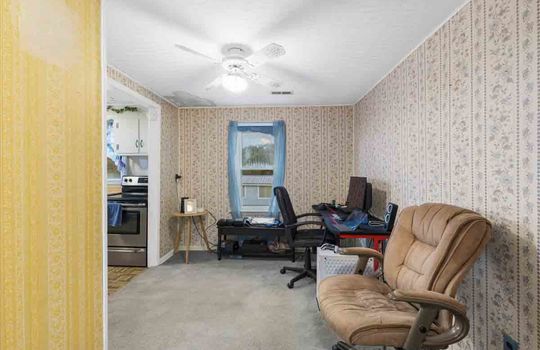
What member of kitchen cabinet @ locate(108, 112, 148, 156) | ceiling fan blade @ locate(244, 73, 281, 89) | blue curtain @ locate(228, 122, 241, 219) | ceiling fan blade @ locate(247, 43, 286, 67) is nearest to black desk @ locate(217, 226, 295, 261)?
blue curtain @ locate(228, 122, 241, 219)

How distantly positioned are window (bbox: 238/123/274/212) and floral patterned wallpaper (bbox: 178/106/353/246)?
0.26 meters

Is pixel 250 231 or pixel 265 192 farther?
pixel 265 192

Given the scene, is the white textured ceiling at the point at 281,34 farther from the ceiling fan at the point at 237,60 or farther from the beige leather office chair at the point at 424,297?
the beige leather office chair at the point at 424,297

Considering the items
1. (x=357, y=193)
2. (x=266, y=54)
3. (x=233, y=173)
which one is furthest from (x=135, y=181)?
(x=357, y=193)

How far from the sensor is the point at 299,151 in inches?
170

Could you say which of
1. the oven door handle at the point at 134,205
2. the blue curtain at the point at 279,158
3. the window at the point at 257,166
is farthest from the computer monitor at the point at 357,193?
the oven door handle at the point at 134,205

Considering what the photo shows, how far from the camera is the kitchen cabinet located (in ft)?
13.8

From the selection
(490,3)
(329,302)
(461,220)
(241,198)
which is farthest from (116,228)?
(490,3)

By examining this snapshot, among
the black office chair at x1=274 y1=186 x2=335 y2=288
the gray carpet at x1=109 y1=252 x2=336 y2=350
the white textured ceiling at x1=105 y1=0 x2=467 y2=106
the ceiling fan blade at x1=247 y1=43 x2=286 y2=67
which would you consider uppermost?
the white textured ceiling at x1=105 y1=0 x2=467 y2=106

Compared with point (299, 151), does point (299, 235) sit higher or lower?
lower

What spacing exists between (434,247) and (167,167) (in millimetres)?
3541

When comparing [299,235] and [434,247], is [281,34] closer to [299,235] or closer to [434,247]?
[434,247]

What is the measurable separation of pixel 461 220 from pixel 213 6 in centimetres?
194

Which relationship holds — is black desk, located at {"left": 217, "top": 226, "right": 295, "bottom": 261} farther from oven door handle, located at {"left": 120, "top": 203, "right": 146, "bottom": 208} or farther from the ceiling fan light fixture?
the ceiling fan light fixture
